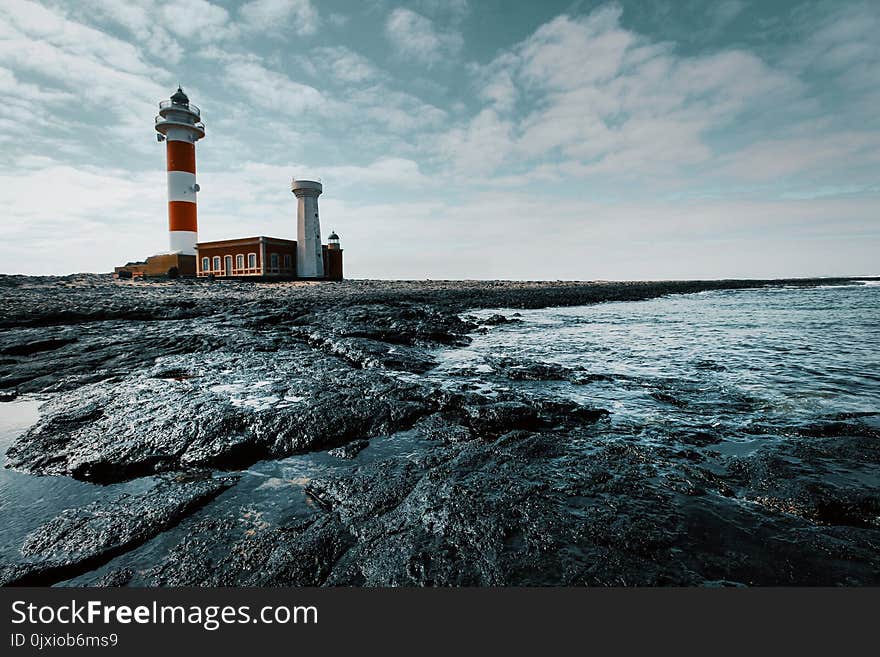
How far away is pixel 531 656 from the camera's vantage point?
1732 millimetres

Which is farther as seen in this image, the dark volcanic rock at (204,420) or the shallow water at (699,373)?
the shallow water at (699,373)

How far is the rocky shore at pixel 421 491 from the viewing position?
221 cm

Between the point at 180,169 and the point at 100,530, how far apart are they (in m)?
48.1

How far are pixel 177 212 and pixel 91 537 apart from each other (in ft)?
152

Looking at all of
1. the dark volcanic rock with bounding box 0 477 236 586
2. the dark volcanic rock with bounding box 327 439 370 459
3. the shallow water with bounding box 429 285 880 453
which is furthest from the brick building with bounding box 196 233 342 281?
the dark volcanic rock with bounding box 0 477 236 586

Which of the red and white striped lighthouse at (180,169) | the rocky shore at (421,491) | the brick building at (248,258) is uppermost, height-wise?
the red and white striped lighthouse at (180,169)

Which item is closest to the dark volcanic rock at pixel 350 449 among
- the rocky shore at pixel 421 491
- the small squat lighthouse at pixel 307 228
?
the rocky shore at pixel 421 491

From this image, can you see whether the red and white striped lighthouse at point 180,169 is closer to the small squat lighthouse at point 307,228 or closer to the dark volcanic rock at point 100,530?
the small squat lighthouse at point 307,228

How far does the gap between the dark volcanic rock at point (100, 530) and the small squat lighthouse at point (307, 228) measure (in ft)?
134

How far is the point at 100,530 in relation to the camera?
8.46 ft

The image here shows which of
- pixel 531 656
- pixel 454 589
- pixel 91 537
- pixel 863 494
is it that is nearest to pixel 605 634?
pixel 531 656

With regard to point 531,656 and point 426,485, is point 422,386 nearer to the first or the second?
point 426,485

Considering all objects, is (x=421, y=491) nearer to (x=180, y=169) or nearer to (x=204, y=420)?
(x=204, y=420)

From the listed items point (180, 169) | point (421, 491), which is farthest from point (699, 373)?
point (180, 169)
